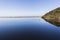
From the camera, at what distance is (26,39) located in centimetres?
1805

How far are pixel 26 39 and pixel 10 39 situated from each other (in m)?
1.93

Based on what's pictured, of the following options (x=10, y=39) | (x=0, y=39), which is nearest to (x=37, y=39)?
(x=10, y=39)

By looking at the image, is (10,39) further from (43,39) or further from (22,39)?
(43,39)

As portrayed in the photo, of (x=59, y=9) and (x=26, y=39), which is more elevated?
(x=59, y=9)

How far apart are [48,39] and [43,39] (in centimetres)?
60

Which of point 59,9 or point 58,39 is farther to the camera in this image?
point 59,9

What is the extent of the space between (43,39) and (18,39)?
301 centimetres

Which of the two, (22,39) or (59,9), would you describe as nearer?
(22,39)

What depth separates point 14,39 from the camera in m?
17.9

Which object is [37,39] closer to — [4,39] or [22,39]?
[22,39]

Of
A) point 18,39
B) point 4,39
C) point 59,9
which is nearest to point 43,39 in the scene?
point 18,39

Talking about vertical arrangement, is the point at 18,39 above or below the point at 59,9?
below

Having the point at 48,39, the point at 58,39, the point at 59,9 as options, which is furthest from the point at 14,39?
the point at 59,9

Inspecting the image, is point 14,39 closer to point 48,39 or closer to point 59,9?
point 48,39
